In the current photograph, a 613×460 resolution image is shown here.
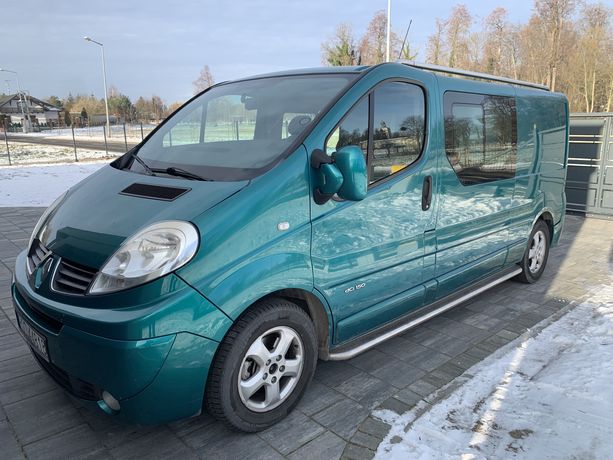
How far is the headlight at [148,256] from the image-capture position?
217 cm

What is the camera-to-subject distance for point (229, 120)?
11.1 ft

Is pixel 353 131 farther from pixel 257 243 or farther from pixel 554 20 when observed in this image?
pixel 554 20

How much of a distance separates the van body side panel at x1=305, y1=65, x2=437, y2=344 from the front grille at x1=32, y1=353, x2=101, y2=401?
126 cm

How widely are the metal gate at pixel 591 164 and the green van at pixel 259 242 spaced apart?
20.4 feet

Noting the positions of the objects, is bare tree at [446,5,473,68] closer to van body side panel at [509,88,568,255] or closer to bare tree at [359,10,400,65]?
bare tree at [359,10,400,65]

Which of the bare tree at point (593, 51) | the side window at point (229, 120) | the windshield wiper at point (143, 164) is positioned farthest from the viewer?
the bare tree at point (593, 51)

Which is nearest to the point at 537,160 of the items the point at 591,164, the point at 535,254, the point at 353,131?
the point at 535,254

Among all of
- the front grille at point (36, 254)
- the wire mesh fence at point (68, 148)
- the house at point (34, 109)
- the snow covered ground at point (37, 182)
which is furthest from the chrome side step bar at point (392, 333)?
the house at point (34, 109)

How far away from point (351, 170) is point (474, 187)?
1751 millimetres

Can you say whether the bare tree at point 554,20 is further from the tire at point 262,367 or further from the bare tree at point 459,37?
the tire at point 262,367

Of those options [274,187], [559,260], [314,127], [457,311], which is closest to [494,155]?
[457,311]

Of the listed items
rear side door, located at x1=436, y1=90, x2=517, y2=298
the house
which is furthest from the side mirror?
the house

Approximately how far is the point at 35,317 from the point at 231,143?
59.2 inches

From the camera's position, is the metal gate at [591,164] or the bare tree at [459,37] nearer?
the metal gate at [591,164]
